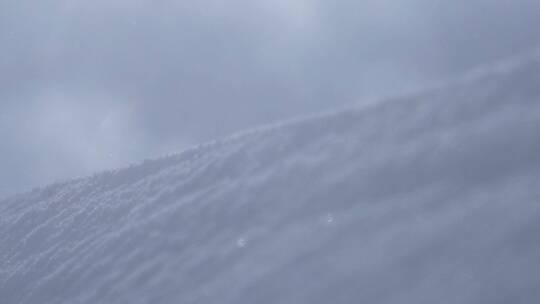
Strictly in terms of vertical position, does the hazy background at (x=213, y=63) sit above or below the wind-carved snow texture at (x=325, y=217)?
above

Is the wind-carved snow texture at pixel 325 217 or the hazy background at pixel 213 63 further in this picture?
the hazy background at pixel 213 63

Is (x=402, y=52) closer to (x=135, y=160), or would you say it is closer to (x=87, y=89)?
(x=135, y=160)

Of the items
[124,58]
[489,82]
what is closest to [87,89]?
[124,58]

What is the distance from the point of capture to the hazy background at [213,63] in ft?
22.8

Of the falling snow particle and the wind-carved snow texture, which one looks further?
the falling snow particle

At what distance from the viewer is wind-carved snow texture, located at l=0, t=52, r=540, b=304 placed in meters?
4.89

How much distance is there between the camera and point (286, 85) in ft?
24.3

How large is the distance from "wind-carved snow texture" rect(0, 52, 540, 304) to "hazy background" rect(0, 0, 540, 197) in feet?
1.40

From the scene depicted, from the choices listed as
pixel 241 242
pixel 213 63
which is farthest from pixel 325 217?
pixel 213 63

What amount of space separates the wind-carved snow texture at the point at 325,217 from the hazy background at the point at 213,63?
1.40 ft

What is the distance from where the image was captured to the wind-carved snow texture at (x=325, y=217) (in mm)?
4887

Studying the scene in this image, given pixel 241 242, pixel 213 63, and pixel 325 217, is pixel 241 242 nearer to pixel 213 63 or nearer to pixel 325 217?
pixel 325 217

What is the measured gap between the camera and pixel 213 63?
808 centimetres

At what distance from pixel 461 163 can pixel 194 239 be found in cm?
213
